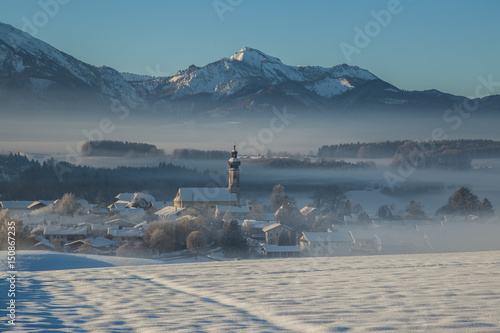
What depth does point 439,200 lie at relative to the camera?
276ft

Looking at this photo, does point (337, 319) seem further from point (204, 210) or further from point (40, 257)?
point (204, 210)

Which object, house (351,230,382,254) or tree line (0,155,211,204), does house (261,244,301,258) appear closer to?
house (351,230,382,254)

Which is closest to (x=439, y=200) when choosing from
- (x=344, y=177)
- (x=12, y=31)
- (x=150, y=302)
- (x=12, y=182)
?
(x=344, y=177)

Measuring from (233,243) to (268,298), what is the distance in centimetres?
3289

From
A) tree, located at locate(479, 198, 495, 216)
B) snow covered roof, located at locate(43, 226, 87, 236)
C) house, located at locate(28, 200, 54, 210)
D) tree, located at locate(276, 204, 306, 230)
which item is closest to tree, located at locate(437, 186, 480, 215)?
tree, located at locate(479, 198, 495, 216)

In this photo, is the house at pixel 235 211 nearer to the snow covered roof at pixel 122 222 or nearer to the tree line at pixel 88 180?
the snow covered roof at pixel 122 222

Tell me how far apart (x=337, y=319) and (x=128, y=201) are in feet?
244

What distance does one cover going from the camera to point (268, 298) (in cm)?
951

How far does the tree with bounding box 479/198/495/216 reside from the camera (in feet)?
213

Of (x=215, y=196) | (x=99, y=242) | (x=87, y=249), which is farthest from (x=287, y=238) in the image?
(x=215, y=196)

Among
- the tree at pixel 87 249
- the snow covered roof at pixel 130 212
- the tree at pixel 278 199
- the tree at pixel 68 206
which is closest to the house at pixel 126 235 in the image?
the tree at pixel 87 249

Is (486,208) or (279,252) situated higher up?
(486,208)

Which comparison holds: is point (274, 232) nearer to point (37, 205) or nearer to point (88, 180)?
point (37, 205)

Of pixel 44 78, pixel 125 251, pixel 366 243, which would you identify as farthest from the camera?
pixel 44 78
